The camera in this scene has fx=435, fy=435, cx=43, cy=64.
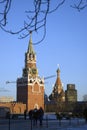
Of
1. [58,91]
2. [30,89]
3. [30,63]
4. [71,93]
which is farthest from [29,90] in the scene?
[71,93]

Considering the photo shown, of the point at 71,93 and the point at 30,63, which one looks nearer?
the point at 30,63

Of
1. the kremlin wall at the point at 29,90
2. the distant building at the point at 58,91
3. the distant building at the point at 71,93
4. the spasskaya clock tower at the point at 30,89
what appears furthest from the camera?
the distant building at the point at 71,93

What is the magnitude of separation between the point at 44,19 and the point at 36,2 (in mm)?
287

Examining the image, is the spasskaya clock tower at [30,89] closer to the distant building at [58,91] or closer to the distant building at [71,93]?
the distant building at [58,91]

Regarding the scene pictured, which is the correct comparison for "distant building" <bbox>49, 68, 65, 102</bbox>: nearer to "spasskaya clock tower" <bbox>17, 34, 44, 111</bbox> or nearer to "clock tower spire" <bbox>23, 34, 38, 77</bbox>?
"clock tower spire" <bbox>23, 34, 38, 77</bbox>

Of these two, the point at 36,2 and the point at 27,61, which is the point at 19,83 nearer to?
the point at 27,61

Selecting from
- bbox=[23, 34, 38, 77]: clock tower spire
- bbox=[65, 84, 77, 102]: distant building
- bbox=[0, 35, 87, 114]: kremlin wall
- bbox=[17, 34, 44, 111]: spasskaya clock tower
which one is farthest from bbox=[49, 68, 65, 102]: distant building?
bbox=[17, 34, 44, 111]: spasskaya clock tower

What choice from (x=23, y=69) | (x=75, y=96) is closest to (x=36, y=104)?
(x=23, y=69)

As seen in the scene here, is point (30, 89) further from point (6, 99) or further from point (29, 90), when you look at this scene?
point (6, 99)

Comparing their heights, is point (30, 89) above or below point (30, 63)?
below

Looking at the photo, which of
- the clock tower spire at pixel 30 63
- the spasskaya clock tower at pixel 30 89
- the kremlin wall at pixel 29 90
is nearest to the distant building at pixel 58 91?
the kremlin wall at pixel 29 90

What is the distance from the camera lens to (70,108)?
5561 inches

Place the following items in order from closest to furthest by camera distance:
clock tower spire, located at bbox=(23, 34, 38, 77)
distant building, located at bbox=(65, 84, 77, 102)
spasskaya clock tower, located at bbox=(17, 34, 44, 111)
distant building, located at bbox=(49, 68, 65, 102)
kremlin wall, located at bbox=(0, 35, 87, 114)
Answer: kremlin wall, located at bbox=(0, 35, 87, 114), spasskaya clock tower, located at bbox=(17, 34, 44, 111), clock tower spire, located at bbox=(23, 34, 38, 77), distant building, located at bbox=(49, 68, 65, 102), distant building, located at bbox=(65, 84, 77, 102)

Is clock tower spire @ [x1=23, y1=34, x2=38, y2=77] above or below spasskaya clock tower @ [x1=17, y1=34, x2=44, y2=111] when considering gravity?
above
